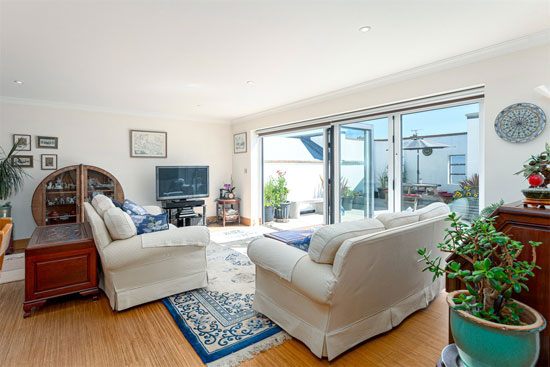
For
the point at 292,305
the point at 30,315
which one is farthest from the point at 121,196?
the point at 292,305

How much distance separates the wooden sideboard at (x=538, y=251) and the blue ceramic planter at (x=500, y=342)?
5.4 inches

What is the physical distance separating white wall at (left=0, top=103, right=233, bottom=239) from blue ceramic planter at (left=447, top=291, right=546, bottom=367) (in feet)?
18.8

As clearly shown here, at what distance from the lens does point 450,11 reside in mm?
2080

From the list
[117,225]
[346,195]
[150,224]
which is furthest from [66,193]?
[346,195]

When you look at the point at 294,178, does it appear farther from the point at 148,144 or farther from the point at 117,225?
the point at 117,225

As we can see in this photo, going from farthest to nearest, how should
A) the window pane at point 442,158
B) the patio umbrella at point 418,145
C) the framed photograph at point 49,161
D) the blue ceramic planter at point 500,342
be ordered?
the framed photograph at point 49,161
the patio umbrella at point 418,145
the window pane at point 442,158
the blue ceramic planter at point 500,342

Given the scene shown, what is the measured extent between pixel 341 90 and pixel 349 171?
1.23 m

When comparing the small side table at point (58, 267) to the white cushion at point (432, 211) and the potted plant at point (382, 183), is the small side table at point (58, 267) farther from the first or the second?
the potted plant at point (382, 183)

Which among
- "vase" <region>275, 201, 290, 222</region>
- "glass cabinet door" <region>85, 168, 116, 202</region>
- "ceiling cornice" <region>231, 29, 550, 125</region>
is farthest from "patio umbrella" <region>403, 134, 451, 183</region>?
"glass cabinet door" <region>85, 168, 116, 202</region>

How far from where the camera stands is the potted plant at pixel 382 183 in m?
Answer: 3.96

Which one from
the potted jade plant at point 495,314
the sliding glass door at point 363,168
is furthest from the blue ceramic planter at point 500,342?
the sliding glass door at point 363,168

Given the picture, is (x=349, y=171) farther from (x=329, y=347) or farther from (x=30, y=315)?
(x=30, y=315)

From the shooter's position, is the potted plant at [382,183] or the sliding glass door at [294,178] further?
the sliding glass door at [294,178]

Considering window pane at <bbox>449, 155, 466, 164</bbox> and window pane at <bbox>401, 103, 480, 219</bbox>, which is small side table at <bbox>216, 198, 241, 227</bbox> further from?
window pane at <bbox>449, 155, 466, 164</bbox>
